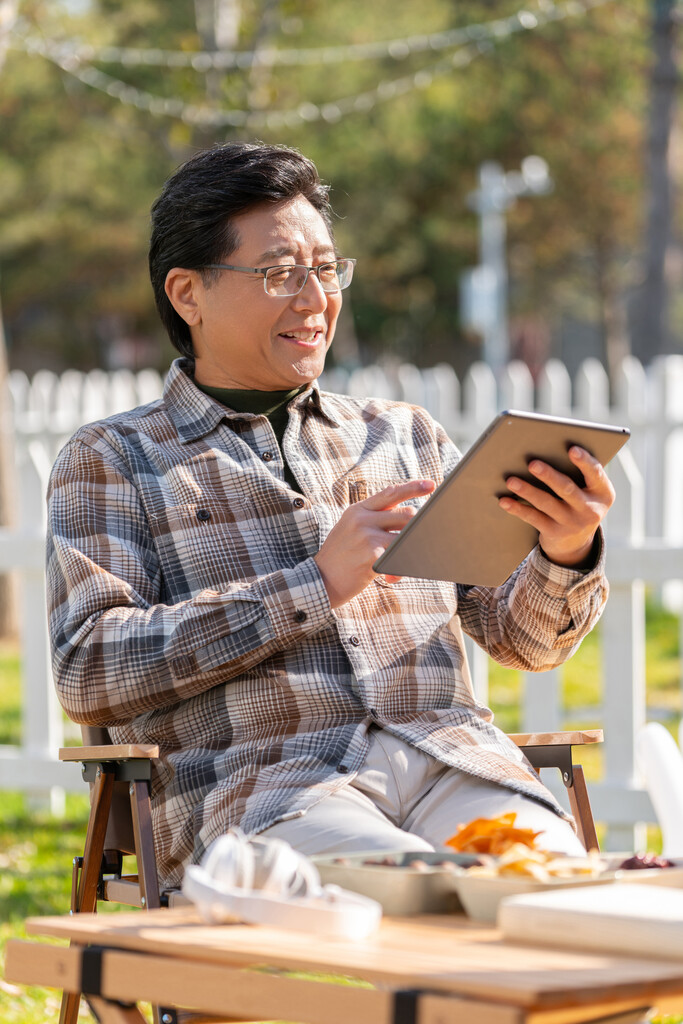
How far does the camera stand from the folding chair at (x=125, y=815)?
7.54ft

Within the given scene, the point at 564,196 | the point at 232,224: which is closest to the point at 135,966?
the point at 232,224

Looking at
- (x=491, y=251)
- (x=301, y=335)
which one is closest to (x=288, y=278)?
(x=301, y=335)

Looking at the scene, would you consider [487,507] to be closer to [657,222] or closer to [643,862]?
[643,862]

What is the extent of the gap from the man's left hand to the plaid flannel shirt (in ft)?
0.68

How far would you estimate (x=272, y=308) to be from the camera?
269 cm

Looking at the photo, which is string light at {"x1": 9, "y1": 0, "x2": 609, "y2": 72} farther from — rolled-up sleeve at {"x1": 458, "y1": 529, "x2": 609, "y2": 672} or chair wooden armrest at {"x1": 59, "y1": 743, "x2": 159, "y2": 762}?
chair wooden armrest at {"x1": 59, "y1": 743, "x2": 159, "y2": 762}

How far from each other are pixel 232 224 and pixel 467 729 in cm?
107

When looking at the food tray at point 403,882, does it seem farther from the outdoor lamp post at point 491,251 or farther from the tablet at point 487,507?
the outdoor lamp post at point 491,251

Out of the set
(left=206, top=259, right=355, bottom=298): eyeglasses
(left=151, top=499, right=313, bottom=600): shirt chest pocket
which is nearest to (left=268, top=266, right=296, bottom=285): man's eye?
(left=206, top=259, right=355, bottom=298): eyeglasses

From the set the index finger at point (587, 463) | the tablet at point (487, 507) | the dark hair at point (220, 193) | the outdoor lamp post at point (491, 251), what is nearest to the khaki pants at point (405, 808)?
the tablet at point (487, 507)

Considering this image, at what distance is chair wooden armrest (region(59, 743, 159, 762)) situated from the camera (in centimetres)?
229

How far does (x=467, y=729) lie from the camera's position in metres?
2.48

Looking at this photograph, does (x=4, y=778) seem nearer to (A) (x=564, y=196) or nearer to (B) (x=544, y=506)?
(B) (x=544, y=506)

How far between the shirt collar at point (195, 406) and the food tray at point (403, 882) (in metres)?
1.13
